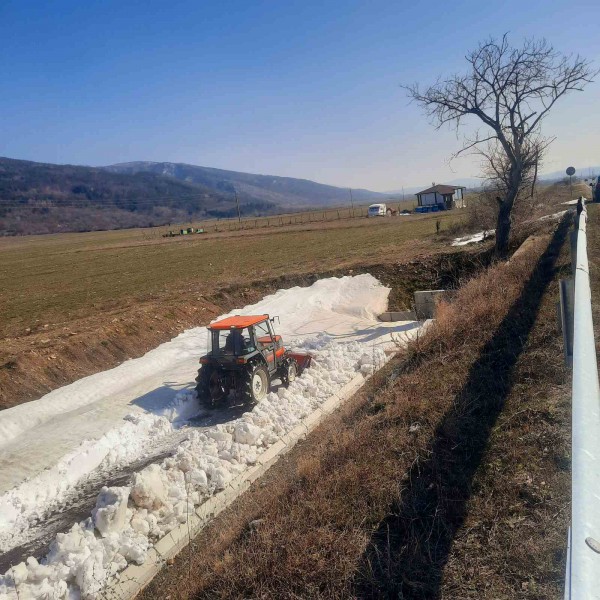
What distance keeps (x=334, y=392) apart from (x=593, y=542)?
9.87 m

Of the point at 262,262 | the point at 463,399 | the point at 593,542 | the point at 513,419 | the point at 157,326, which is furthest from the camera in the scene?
the point at 262,262

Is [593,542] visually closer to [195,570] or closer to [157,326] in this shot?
[195,570]

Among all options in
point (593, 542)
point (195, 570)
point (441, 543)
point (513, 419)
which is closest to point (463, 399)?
point (513, 419)

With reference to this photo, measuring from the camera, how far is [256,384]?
1090cm

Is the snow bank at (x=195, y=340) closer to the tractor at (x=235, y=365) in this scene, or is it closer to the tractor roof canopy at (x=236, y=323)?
the tractor at (x=235, y=365)

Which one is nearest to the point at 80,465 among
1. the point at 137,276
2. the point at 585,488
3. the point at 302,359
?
the point at 302,359

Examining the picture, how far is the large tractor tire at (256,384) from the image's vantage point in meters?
10.6

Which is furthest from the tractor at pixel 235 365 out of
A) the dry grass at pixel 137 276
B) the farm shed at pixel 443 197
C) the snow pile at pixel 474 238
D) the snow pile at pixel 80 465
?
the farm shed at pixel 443 197

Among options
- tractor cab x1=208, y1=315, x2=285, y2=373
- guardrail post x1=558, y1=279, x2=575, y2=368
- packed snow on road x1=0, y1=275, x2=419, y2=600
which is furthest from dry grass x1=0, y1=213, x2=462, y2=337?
guardrail post x1=558, y1=279, x2=575, y2=368

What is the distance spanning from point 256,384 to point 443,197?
8043 centimetres

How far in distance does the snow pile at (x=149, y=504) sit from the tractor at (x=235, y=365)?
45cm

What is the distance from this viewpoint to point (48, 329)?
1842 centimetres

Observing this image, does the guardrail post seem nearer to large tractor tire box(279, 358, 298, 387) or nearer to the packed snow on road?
the packed snow on road

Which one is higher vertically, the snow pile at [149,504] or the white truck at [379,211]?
the white truck at [379,211]
